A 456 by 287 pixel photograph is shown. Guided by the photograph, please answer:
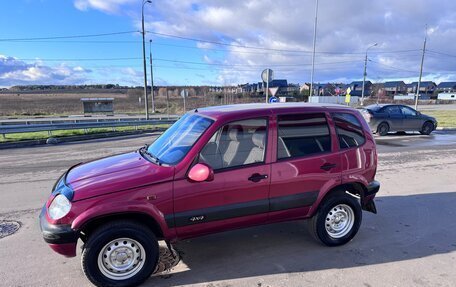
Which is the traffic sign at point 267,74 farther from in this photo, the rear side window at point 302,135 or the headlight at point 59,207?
the headlight at point 59,207

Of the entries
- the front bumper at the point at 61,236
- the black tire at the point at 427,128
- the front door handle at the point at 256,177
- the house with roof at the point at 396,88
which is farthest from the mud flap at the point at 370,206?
the house with roof at the point at 396,88

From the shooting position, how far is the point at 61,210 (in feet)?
9.78

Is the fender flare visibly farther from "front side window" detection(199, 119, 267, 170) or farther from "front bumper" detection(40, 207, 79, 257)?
"front side window" detection(199, 119, 267, 170)

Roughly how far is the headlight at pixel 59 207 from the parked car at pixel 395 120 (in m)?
14.7

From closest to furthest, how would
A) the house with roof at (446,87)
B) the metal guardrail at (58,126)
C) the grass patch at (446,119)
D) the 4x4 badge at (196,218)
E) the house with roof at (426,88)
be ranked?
the 4x4 badge at (196,218) → the metal guardrail at (58,126) → the grass patch at (446,119) → the house with roof at (446,87) → the house with roof at (426,88)

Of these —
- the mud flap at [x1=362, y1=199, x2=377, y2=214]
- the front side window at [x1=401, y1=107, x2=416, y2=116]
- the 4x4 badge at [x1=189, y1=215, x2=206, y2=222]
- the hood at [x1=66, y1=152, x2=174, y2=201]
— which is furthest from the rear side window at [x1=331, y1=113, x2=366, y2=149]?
the front side window at [x1=401, y1=107, x2=416, y2=116]

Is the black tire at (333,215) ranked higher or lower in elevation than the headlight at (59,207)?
lower

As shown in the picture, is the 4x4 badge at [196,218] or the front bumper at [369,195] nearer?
the 4x4 badge at [196,218]

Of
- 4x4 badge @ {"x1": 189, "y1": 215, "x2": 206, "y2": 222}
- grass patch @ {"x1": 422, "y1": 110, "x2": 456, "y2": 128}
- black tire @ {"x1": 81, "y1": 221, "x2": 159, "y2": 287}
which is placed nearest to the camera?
black tire @ {"x1": 81, "y1": 221, "x2": 159, "y2": 287}

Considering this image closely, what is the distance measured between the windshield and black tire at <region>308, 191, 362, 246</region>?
70.7 inches

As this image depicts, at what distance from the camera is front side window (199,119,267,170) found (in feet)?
11.2

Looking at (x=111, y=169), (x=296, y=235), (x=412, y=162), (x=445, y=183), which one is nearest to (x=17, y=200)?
(x=111, y=169)

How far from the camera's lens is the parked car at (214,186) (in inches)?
120

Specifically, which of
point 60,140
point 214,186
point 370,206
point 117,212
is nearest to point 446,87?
point 60,140
